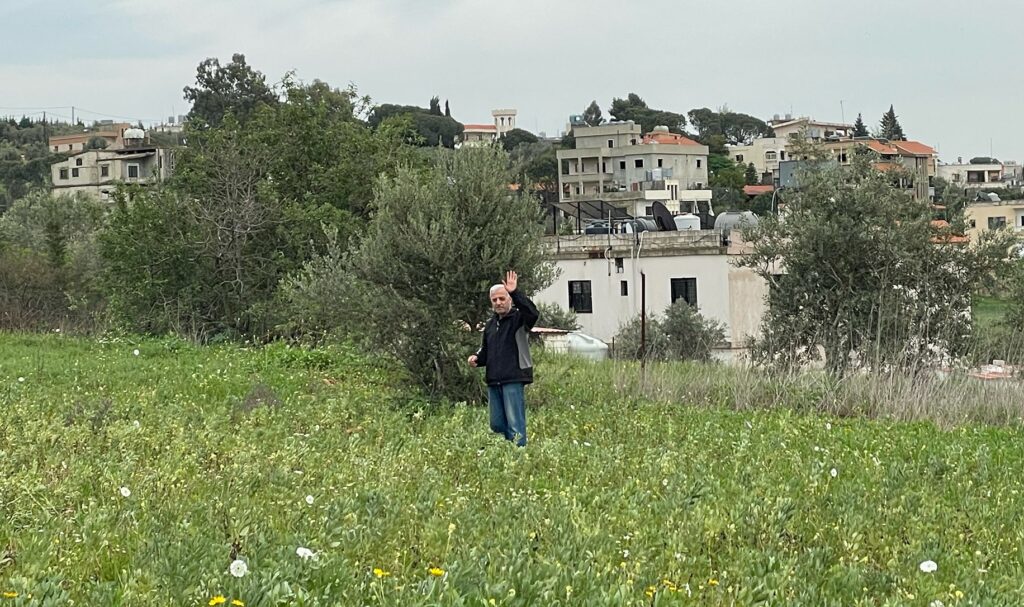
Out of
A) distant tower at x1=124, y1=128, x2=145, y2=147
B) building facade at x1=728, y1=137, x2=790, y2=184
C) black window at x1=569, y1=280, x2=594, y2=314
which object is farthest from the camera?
building facade at x1=728, y1=137, x2=790, y2=184

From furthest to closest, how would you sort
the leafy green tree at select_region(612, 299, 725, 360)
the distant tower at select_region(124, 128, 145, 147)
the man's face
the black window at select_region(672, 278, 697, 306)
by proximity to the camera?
the distant tower at select_region(124, 128, 145, 147), the black window at select_region(672, 278, 697, 306), the leafy green tree at select_region(612, 299, 725, 360), the man's face

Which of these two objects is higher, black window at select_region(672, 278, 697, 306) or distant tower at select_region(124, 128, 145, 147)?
distant tower at select_region(124, 128, 145, 147)

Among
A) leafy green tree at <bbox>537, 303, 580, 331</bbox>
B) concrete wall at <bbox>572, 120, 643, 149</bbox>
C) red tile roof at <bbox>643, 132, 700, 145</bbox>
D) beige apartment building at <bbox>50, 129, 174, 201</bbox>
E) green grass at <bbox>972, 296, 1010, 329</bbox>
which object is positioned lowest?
green grass at <bbox>972, 296, 1010, 329</bbox>

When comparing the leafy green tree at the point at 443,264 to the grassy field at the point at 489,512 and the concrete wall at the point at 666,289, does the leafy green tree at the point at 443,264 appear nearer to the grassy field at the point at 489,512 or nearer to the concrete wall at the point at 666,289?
the grassy field at the point at 489,512

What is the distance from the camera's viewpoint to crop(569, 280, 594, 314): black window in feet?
175

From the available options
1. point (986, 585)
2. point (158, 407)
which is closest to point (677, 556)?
point (986, 585)

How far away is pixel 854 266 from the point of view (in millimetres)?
23328

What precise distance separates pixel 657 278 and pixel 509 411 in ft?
137

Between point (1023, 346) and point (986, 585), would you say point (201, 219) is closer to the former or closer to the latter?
point (1023, 346)

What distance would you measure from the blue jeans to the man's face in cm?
72

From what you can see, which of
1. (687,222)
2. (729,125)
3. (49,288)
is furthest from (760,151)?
(49,288)

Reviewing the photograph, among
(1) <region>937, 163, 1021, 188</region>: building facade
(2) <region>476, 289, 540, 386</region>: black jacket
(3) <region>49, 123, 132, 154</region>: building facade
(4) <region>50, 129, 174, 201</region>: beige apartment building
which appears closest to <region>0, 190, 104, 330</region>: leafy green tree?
(2) <region>476, 289, 540, 386</region>: black jacket

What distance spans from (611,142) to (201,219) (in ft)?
318

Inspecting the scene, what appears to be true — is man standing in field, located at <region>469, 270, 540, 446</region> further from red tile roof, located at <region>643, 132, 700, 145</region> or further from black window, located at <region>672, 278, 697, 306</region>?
red tile roof, located at <region>643, 132, 700, 145</region>
